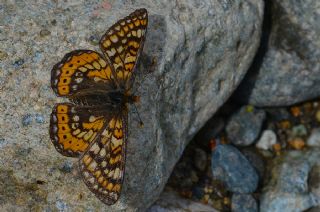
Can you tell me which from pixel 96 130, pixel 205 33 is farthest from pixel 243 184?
pixel 96 130

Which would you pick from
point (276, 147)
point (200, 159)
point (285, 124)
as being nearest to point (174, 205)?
point (200, 159)

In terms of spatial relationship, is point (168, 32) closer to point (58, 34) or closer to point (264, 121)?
point (58, 34)

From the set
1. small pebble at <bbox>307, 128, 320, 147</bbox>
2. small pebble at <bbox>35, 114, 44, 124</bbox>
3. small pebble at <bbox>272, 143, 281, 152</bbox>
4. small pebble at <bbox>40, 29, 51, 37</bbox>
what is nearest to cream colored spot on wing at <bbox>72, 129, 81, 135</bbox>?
small pebble at <bbox>35, 114, 44, 124</bbox>

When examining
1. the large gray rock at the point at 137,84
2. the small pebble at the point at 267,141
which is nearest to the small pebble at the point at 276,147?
the small pebble at the point at 267,141

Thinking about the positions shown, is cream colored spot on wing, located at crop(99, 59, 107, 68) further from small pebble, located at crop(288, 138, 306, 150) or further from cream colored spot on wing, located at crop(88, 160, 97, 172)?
small pebble, located at crop(288, 138, 306, 150)

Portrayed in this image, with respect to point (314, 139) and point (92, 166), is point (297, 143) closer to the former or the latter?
point (314, 139)

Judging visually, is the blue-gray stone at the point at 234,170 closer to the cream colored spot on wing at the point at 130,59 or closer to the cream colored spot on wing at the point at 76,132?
the cream colored spot on wing at the point at 130,59
